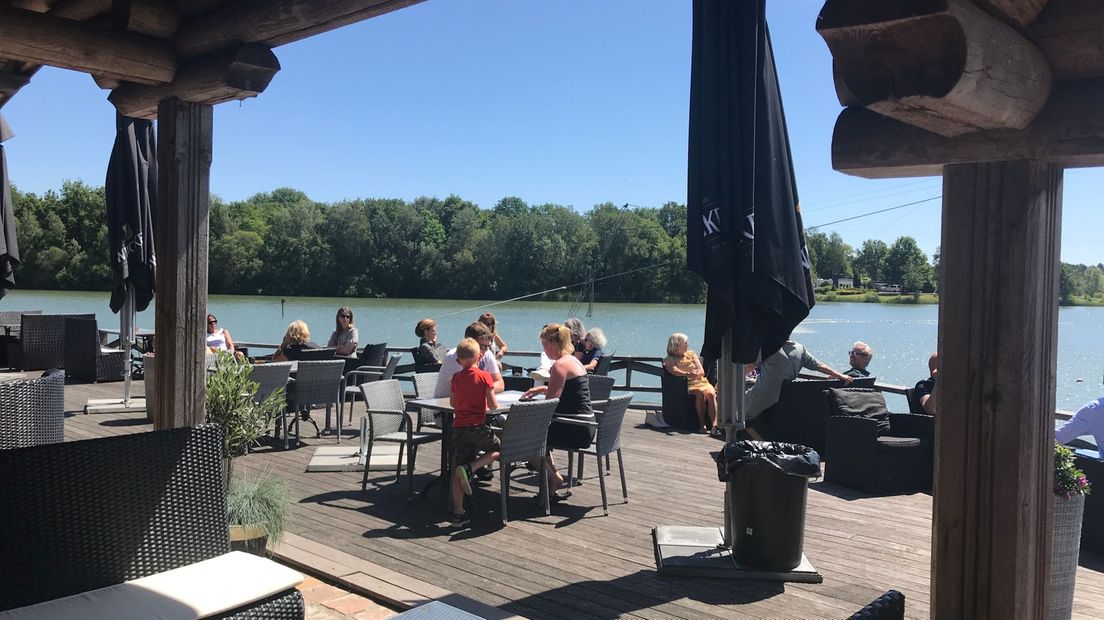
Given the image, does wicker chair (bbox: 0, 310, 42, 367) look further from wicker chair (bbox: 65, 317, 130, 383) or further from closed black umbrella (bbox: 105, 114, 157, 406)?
closed black umbrella (bbox: 105, 114, 157, 406)

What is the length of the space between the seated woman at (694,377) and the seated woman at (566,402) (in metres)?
2.86

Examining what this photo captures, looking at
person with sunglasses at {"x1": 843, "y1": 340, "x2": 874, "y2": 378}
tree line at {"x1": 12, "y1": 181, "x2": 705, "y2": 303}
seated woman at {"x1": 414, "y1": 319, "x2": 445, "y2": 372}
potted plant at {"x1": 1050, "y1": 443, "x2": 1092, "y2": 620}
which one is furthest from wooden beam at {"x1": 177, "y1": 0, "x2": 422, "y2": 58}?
tree line at {"x1": 12, "y1": 181, "x2": 705, "y2": 303}

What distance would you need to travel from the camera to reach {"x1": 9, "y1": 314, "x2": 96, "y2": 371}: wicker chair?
1045cm

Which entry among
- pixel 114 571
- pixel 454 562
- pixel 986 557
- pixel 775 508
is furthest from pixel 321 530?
pixel 986 557

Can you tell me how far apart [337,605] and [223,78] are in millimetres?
2353

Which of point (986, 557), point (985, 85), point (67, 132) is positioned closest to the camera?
point (985, 85)

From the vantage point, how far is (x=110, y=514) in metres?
2.60

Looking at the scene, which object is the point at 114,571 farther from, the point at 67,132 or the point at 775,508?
the point at 67,132

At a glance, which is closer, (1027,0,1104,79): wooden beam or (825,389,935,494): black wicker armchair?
(1027,0,1104,79): wooden beam

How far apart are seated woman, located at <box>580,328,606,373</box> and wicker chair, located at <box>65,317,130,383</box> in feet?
19.3

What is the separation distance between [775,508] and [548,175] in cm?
7549

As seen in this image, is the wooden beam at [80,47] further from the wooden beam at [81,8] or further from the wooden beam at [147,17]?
A: the wooden beam at [81,8]

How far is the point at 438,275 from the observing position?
38.8 m

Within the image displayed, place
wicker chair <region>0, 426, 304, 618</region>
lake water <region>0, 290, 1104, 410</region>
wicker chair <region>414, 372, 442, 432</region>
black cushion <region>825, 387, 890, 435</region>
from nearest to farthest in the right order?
wicker chair <region>0, 426, 304, 618</region>, wicker chair <region>414, 372, 442, 432</region>, black cushion <region>825, 387, 890, 435</region>, lake water <region>0, 290, 1104, 410</region>
